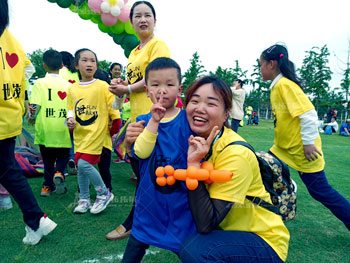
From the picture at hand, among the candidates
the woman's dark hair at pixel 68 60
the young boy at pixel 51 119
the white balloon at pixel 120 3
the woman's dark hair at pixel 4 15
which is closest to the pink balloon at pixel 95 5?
the white balloon at pixel 120 3

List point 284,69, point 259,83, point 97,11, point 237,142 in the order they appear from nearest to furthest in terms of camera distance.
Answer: point 237,142, point 284,69, point 97,11, point 259,83

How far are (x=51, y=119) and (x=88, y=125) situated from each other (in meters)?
0.94

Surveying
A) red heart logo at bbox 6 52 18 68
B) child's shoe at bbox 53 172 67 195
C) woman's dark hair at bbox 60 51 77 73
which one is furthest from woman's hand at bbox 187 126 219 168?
woman's dark hair at bbox 60 51 77 73

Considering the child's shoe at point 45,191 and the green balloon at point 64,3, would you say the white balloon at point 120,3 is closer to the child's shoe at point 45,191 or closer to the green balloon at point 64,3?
the green balloon at point 64,3

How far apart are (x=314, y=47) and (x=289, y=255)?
37787 mm

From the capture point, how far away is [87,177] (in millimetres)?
2785

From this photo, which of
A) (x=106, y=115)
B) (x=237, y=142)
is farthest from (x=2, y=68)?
(x=237, y=142)

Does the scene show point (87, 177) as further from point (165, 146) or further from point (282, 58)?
point (282, 58)

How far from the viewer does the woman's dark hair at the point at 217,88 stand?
1.34 meters

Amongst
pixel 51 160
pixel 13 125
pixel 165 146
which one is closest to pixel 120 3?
pixel 51 160

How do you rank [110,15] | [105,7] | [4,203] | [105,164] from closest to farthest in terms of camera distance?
[4,203]
[105,164]
[105,7]
[110,15]

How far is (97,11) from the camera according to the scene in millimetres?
4938

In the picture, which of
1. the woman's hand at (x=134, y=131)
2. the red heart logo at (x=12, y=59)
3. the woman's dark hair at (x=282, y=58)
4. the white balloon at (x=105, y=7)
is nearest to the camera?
the woman's hand at (x=134, y=131)

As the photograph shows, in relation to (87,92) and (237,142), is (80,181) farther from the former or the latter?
(237,142)
